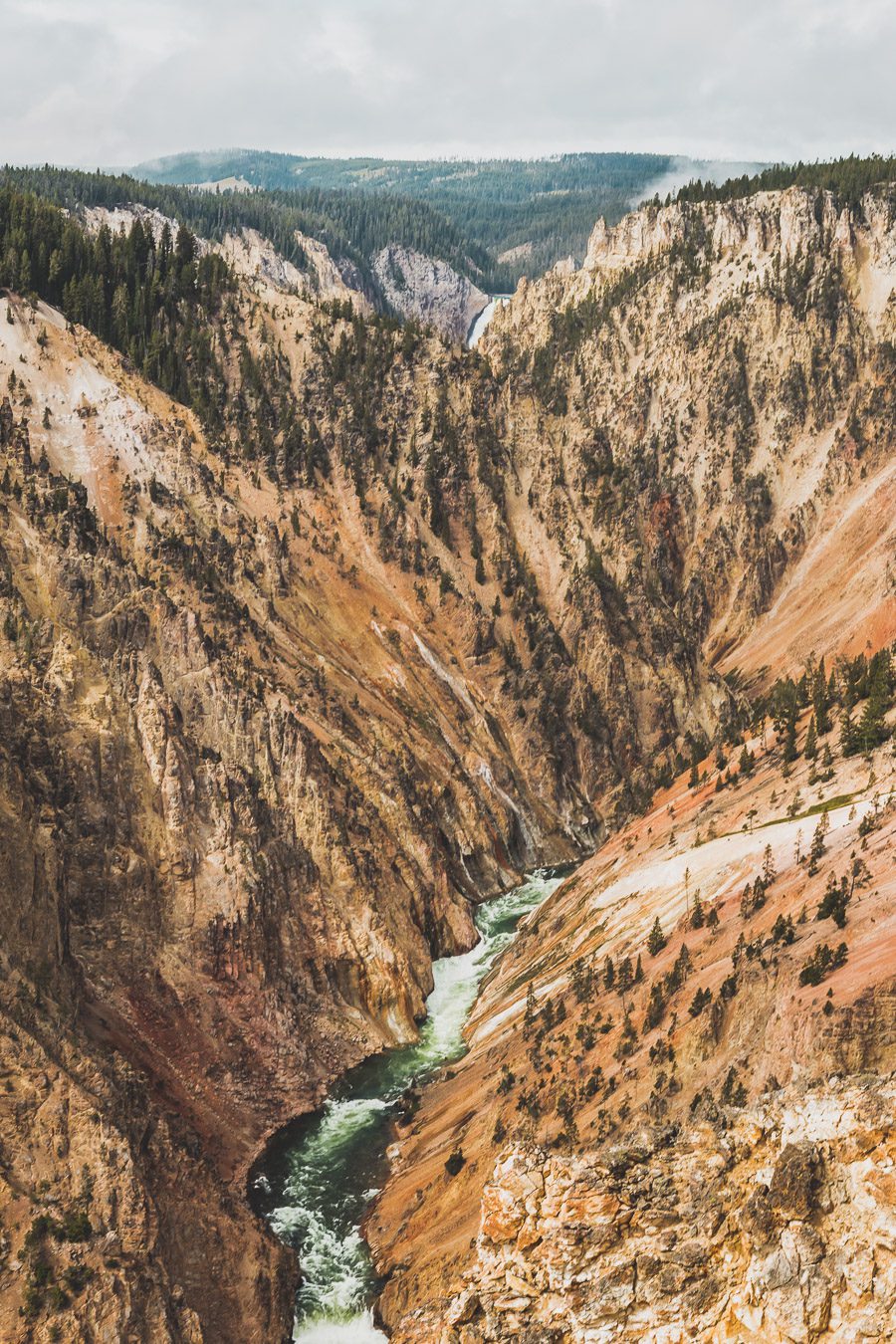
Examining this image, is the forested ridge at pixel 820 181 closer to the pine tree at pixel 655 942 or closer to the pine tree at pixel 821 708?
the pine tree at pixel 821 708

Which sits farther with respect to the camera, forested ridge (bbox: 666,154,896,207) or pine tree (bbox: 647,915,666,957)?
forested ridge (bbox: 666,154,896,207)

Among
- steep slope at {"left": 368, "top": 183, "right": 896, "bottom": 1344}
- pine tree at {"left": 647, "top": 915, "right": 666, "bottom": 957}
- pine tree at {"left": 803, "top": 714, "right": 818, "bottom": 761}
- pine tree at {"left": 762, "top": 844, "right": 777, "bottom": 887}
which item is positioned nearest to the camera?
steep slope at {"left": 368, "top": 183, "right": 896, "bottom": 1344}

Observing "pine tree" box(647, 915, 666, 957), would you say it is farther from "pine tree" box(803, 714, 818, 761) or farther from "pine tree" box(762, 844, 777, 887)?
"pine tree" box(803, 714, 818, 761)

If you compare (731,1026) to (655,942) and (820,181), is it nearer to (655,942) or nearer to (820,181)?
(655,942)

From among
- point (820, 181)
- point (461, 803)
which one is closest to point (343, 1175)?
point (461, 803)

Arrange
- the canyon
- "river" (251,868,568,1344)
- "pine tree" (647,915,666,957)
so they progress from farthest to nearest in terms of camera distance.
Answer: "pine tree" (647,915,666,957) → "river" (251,868,568,1344) → the canyon

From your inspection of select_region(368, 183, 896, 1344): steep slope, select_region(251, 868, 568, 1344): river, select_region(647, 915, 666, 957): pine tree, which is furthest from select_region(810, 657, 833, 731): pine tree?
select_region(251, 868, 568, 1344): river
